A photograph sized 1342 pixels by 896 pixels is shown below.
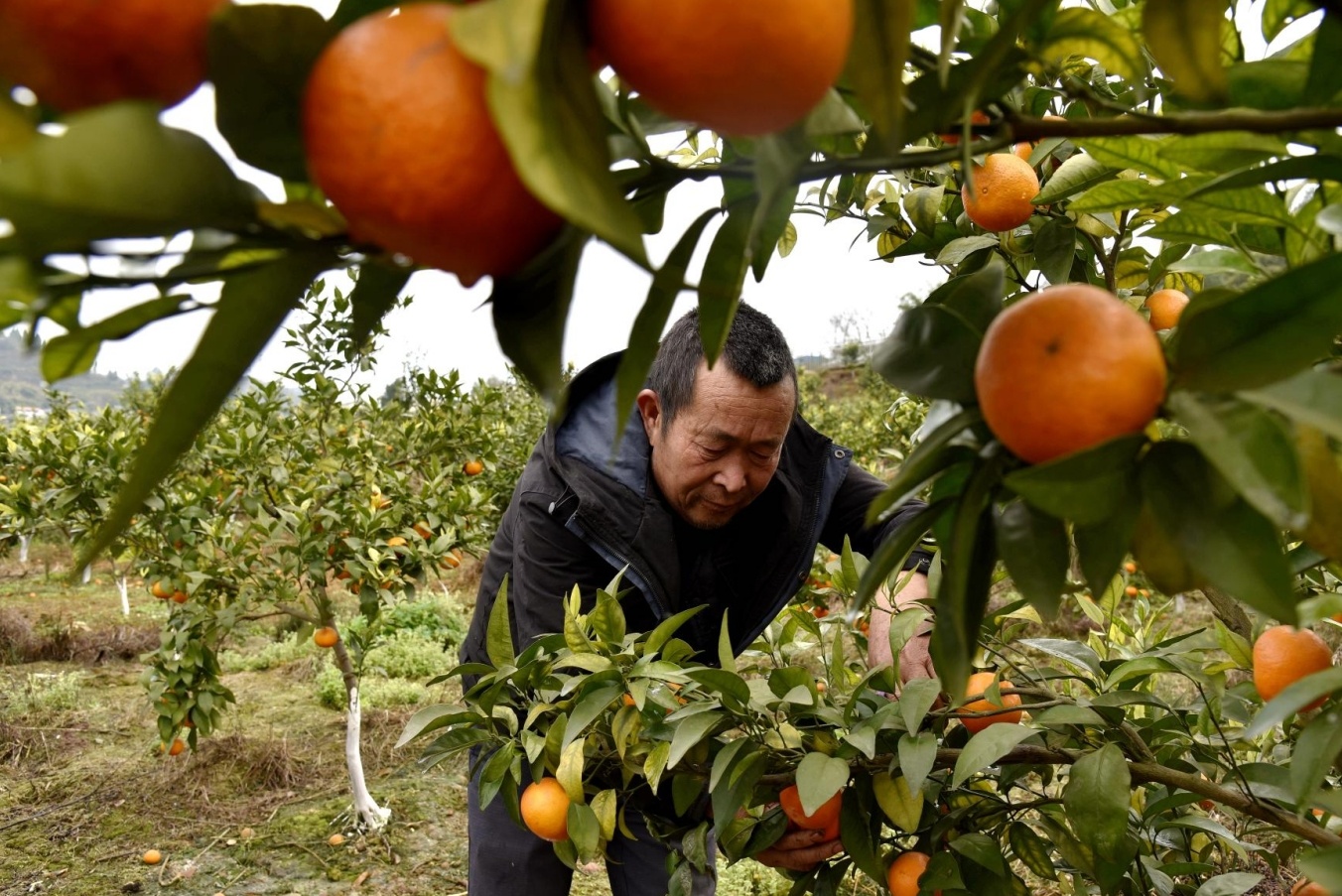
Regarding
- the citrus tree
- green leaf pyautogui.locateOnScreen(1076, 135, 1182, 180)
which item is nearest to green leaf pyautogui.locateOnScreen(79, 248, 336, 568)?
the citrus tree

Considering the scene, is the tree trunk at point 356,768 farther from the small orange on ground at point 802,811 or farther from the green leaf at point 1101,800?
the green leaf at point 1101,800

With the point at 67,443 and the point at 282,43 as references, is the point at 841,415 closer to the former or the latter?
the point at 67,443

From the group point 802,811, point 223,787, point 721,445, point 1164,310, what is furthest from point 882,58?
point 223,787

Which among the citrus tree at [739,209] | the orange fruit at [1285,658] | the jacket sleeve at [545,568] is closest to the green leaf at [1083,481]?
the citrus tree at [739,209]

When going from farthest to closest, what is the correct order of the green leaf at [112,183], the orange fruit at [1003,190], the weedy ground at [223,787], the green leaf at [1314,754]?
1. the weedy ground at [223,787]
2. the orange fruit at [1003,190]
3. the green leaf at [1314,754]
4. the green leaf at [112,183]

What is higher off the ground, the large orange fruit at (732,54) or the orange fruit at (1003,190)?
the orange fruit at (1003,190)

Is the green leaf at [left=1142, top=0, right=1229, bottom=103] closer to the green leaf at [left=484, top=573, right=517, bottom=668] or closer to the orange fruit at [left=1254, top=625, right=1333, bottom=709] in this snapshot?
the orange fruit at [left=1254, top=625, right=1333, bottom=709]

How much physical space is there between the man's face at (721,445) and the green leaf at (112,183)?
1230 millimetres

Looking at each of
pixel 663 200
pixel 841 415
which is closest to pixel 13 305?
pixel 663 200

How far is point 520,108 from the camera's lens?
199 mm

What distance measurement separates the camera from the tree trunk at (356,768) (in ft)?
9.51

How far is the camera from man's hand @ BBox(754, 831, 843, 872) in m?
0.96

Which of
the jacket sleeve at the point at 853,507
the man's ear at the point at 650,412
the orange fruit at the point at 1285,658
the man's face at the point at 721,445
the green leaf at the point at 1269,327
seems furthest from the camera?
the jacket sleeve at the point at 853,507

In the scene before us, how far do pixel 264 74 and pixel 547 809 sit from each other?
83 cm
